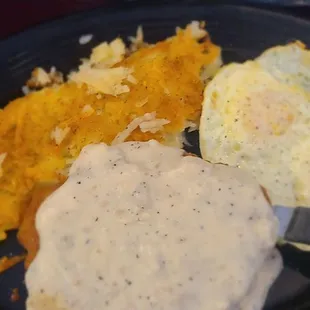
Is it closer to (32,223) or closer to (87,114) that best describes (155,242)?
(32,223)

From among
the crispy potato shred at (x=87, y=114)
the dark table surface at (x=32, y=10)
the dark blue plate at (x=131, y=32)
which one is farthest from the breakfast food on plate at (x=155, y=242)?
the dark table surface at (x=32, y=10)

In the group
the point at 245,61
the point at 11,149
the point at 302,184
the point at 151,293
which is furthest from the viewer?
the point at 245,61

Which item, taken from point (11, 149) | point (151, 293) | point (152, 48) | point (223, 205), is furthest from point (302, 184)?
point (11, 149)

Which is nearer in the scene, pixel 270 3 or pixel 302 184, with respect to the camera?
pixel 302 184

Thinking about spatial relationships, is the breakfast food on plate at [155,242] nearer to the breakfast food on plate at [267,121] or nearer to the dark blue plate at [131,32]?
the breakfast food on plate at [267,121]

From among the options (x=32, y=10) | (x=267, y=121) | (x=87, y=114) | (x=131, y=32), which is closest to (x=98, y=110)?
(x=87, y=114)

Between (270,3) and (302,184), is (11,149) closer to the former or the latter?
(302,184)

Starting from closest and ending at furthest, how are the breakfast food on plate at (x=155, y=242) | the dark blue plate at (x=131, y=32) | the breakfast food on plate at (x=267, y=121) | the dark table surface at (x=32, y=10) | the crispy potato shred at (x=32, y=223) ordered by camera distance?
the breakfast food on plate at (x=155, y=242)
the crispy potato shred at (x=32, y=223)
the breakfast food on plate at (x=267, y=121)
the dark blue plate at (x=131, y=32)
the dark table surface at (x=32, y=10)
